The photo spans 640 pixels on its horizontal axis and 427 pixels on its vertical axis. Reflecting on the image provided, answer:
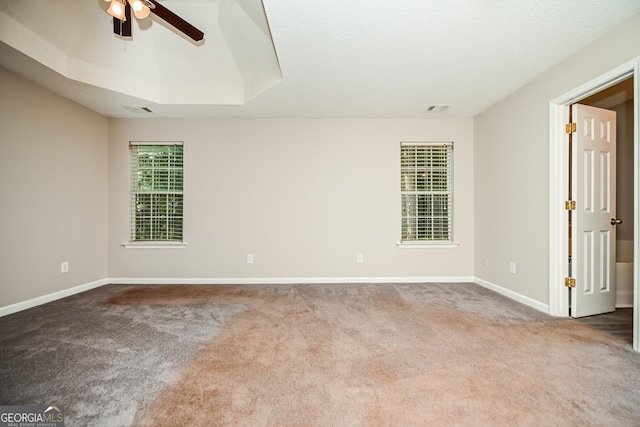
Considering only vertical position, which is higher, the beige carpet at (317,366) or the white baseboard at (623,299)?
the white baseboard at (623,299)

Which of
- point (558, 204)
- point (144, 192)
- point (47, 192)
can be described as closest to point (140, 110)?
point (144, 192)

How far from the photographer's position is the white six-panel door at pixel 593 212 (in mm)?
2510

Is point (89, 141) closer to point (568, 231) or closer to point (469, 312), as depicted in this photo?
point (469, 312)

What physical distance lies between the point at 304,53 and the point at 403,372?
8.66ft

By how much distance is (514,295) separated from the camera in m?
3.05

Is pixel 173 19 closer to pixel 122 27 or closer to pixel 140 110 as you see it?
pixel 122 27

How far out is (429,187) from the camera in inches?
157

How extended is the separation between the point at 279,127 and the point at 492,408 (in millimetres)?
3767

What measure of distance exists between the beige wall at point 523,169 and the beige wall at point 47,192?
18.1 ft

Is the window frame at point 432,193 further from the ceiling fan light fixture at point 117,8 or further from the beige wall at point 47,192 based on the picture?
the beige wall at point 47,192

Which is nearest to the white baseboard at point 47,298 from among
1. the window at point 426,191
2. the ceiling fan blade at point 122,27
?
the ceiling fan blade at point 122,27

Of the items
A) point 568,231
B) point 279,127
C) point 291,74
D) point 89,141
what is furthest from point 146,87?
point 568,231

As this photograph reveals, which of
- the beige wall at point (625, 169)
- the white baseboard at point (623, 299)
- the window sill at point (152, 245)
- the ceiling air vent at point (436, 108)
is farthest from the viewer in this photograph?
the window sill at point (152, 245)

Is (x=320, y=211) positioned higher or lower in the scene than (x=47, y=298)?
higher
